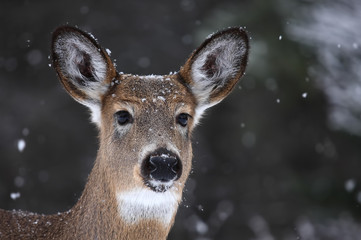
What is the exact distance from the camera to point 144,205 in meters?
5.45

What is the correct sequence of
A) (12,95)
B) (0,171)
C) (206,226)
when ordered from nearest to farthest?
1. (206,226)
2. (0,171)
3. (12,95)

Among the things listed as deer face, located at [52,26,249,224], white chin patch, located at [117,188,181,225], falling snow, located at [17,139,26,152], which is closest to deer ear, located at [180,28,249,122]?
deer face, located at [52,26,249,224]

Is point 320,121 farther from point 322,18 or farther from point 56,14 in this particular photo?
point 56,14

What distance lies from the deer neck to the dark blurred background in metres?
6.58

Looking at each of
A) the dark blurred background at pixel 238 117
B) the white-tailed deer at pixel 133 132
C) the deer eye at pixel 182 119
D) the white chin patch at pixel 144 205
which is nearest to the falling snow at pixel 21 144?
the dark blurred background at pixel 238 117

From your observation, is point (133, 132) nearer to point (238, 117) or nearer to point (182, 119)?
point (182, 119)

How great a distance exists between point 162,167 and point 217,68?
4.93 feet

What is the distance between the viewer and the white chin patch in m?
5.44

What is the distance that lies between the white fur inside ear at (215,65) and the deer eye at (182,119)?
0.39 m

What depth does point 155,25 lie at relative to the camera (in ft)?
49.2

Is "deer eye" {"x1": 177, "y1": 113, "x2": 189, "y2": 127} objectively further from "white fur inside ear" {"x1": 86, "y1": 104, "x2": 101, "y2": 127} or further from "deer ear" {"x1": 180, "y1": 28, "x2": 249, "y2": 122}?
"white fur inside ear" {"x1": 86, "y1": 104, "x2": 101, "y2": 127}

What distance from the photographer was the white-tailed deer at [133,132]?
5473 mm

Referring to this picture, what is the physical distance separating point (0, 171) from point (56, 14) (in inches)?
120

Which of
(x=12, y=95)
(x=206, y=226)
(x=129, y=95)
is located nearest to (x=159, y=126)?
(x=129, y=95)
